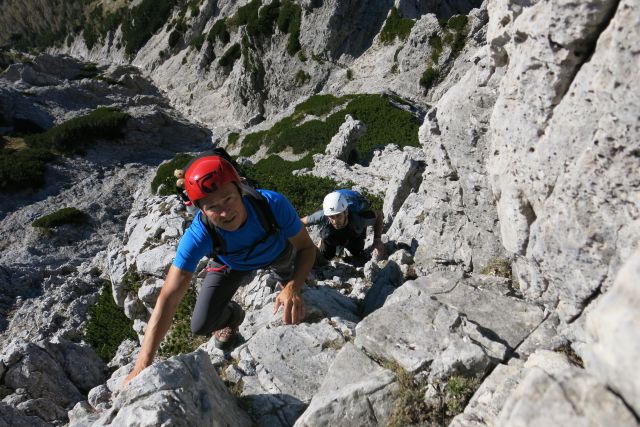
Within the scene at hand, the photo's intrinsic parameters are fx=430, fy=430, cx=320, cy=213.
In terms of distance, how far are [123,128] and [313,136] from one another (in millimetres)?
21928

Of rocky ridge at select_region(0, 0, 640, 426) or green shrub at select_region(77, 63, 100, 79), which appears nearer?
rocky ridge at select_region(0, 0, 640, 426)

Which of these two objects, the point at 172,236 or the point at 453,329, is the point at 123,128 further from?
the point at 453,329

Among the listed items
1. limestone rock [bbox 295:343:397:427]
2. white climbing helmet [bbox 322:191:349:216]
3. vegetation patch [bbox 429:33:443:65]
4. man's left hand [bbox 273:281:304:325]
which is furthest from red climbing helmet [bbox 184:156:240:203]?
vegetation patch [bbox 429:33:443:65]

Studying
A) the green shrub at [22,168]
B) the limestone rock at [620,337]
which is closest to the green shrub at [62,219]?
the green shrub at [22,168]

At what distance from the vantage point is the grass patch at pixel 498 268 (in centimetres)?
614

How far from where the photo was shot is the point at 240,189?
5.40 meters

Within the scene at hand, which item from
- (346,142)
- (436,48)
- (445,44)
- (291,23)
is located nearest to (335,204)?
(346,142)

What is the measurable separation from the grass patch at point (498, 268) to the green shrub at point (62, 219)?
27.1 m

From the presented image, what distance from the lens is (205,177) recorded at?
4871 mm

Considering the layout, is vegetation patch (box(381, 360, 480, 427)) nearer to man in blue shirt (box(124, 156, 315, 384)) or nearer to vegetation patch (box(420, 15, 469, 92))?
man in blue shirt (box(124, 156, 315, 384))

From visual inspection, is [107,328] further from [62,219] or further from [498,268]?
[62,219]

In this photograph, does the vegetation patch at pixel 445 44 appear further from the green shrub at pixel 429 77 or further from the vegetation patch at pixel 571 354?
the vegetation patch at pixel 571 354

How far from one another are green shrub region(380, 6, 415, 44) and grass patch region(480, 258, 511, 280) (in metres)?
38.4

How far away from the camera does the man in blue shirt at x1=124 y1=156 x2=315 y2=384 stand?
16.2 feet
